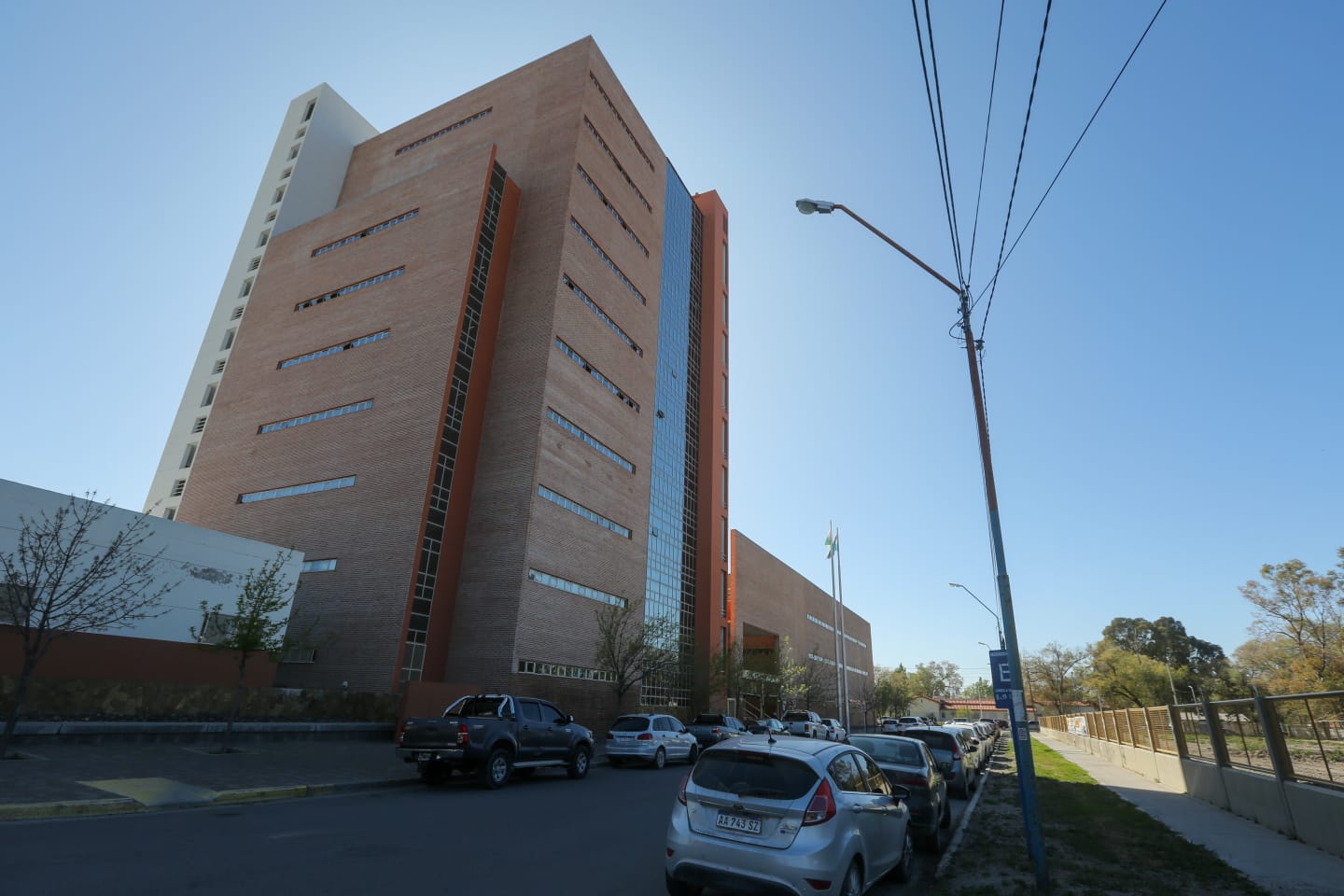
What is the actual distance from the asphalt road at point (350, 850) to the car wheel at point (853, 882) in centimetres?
159

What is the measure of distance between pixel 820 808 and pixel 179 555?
27889 mm

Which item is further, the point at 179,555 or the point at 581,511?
the point at 581,511

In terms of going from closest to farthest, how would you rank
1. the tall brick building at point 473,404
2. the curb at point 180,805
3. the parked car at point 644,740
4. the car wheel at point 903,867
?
1. the car wheel at point 903,867
2. the curb at point 180,805
3. the parked car at point 644,740
4. the tall brick building at point 473,404

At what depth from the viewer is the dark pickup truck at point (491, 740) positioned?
43.5 feet

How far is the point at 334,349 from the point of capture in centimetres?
3866

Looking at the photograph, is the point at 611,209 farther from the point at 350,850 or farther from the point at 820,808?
the point at 820,808

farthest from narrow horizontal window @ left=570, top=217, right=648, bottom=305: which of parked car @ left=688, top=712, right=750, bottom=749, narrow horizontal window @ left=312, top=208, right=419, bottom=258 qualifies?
parked car @ left=688, top=712, right=750, bottom=749

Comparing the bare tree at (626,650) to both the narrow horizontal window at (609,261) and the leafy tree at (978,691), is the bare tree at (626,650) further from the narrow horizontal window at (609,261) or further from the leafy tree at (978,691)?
the leafy tree at (978,691)

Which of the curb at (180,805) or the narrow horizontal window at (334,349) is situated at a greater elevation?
the narrow horizontal window at (334,349)

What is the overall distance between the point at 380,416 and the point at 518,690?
15311mm

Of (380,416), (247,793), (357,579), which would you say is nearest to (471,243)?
(380,416)

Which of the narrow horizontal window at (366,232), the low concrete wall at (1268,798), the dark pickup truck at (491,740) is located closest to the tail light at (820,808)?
the low concrete wall at (1268,798)

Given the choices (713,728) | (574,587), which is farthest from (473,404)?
(713,728)

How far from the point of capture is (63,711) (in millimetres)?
15891
